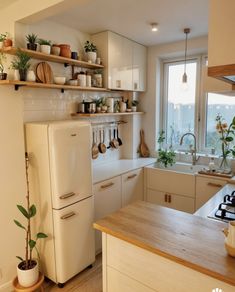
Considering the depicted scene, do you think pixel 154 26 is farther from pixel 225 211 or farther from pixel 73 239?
pixel 73 239

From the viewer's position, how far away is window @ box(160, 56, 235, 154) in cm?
349

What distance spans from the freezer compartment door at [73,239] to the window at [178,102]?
1.98 meters

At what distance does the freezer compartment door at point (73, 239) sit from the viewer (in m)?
2.24

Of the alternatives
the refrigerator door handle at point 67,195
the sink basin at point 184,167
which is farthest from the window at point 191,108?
the refrigerator door handle at point 67,195

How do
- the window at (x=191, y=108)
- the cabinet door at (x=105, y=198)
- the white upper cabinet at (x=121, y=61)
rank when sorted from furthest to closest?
the window at (x=191, y=108)
the white upper cabinet at (x=121, y=61)
the cabinet door at (x=105, y=198)

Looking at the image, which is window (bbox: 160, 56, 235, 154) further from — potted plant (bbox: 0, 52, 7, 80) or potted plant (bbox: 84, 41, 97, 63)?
potted plant (bbox: 0, 52, 7, 80)

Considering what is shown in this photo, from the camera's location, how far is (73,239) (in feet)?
7.68

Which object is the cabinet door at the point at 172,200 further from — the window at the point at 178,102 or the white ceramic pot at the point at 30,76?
the white ceramic pot at the point at 30,76

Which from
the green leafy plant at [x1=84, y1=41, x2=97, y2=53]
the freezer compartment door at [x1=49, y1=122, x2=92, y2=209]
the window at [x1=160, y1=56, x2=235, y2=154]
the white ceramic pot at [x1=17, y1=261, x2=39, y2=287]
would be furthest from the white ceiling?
the white ceramic pot at [x1=17, y1=261, x2=39, y2=287]

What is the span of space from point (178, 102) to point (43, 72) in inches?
85.5

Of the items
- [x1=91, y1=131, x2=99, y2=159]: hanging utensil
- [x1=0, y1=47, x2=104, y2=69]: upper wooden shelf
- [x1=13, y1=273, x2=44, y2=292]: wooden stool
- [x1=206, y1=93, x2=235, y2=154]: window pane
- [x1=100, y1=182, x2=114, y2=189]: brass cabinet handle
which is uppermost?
[x1=0, y1=47, x2=104, y2=69]: upper wooden shelf

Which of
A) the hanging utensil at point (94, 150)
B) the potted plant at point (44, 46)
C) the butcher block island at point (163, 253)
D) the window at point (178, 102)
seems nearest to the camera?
the butcher block island at point (163, 253)

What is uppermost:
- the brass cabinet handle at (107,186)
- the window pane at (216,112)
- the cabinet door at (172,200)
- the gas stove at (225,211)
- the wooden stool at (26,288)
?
the window pane at (216,112)

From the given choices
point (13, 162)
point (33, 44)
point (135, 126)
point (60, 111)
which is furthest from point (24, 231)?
point (135, 126)
